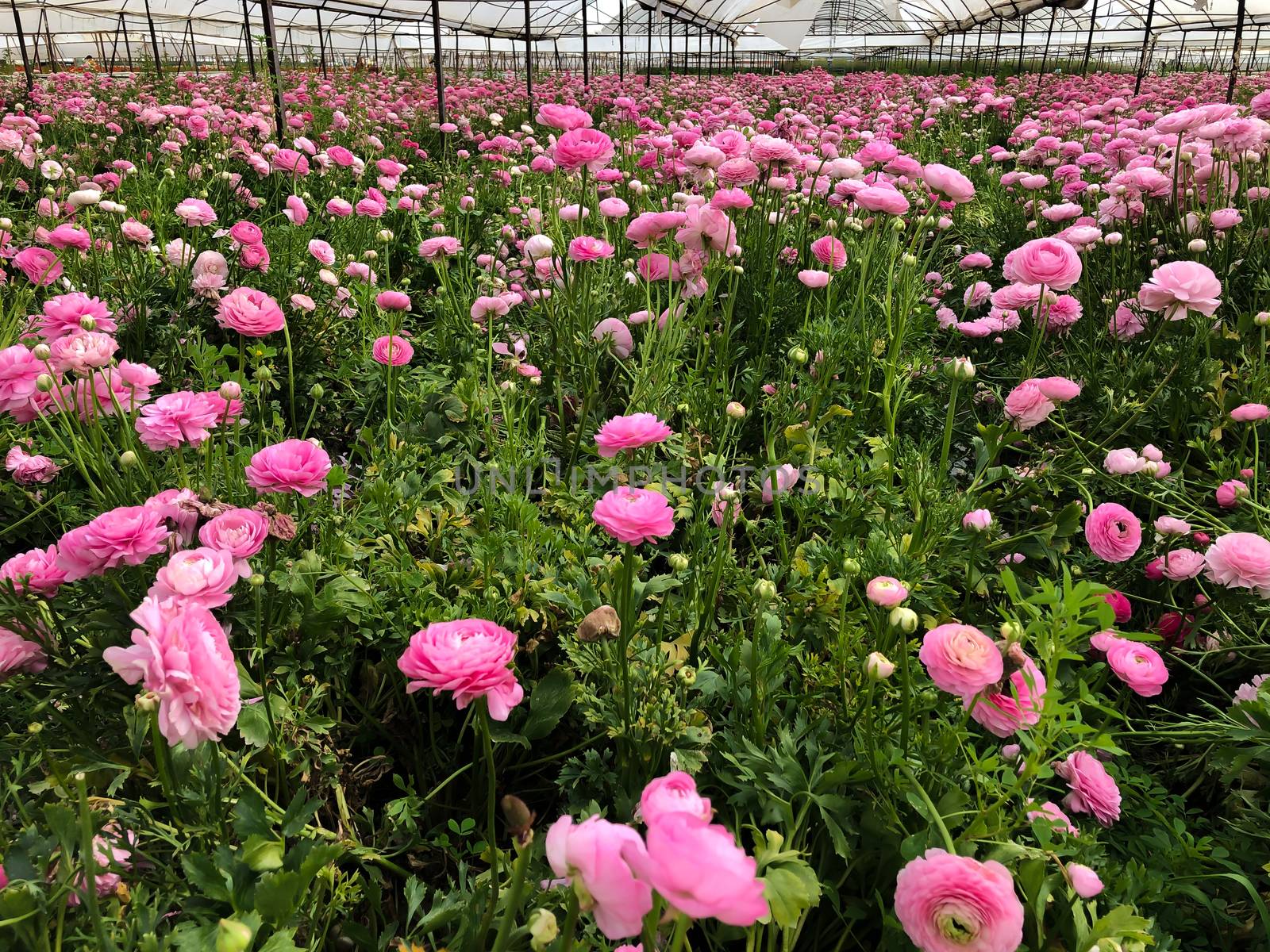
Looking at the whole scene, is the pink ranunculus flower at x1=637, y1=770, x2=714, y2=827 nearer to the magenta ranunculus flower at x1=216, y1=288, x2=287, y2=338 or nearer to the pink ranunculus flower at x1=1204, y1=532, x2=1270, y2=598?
the pink ranunculus flower at x1=1204, y1=532, x2=1270, y2=598

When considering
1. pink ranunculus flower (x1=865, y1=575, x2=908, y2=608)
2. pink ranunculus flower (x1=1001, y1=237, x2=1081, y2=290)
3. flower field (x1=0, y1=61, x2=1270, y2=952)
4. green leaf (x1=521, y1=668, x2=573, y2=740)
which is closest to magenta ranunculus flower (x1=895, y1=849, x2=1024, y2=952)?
flower field (x1=0, y1=61, x2=1270, y2=952)

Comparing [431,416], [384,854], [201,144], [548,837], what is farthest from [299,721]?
[201,144]

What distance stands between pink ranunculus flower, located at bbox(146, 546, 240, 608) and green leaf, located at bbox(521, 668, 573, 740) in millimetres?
522

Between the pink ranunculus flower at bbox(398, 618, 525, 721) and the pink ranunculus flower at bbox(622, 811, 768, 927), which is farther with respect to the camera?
the pink ranunculus flower at bbox(398, 618, 525, 721)

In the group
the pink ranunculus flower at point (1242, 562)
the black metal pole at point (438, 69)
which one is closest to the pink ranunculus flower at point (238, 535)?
the pink ranunculus flower at point (1242, 562)

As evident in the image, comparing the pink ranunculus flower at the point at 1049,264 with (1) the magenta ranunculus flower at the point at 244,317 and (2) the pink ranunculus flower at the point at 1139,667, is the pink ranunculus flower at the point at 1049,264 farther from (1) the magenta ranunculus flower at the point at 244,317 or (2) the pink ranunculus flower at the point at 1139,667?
(1) the magenta ranunculus flower at the point at 244,317

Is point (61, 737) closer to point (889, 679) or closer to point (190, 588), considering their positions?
point (190, 588)

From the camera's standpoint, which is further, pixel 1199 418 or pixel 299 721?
pixel 1199 418

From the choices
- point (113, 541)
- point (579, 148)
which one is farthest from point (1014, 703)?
point (579, 148)

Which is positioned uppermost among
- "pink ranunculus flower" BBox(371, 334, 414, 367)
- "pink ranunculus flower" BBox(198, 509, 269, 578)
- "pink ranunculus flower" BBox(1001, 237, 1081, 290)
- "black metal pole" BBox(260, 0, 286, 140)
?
"black metal pole" BBox(260, 0, 286, 140)

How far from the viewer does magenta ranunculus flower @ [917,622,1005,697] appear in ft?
2.57

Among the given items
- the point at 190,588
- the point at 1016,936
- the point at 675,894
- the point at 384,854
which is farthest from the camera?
the point at 384,854

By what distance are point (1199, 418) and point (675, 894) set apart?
2.22 meters

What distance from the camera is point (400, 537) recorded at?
1428mm
